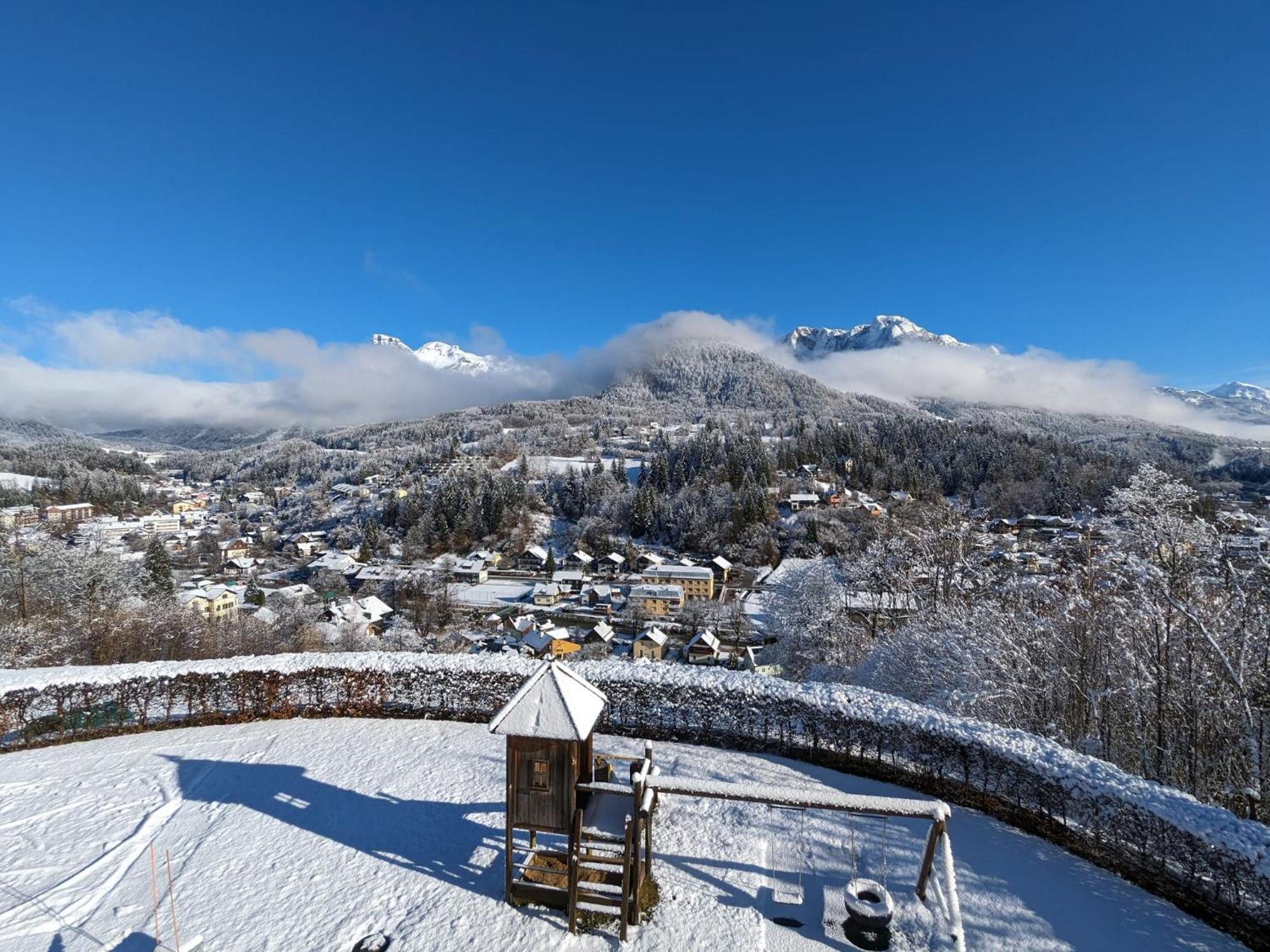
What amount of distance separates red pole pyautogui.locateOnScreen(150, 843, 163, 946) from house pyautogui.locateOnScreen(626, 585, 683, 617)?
36.4m

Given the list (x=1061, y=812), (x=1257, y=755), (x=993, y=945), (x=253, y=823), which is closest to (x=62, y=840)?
(x=253, y=823)

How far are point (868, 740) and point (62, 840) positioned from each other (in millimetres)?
11696

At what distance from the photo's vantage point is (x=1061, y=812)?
7.64 m

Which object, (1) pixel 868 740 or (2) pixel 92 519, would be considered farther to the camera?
(2) pixel 92 519

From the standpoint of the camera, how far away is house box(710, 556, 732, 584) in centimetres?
5191

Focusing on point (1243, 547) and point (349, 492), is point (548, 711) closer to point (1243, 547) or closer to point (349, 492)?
point (1243, 547)

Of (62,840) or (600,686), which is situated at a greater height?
(600,686)

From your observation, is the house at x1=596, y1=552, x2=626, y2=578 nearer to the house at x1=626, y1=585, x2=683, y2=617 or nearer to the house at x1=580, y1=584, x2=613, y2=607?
the house at x1=580, y1=584, x2=613, y2=607

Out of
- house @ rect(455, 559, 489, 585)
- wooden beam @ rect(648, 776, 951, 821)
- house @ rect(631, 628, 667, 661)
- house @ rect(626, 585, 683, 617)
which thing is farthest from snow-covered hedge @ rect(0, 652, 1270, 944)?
house @ rect(455, 559, 489, 585)

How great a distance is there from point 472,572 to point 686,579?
833 inches

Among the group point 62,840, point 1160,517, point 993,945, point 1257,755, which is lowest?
point 62,840

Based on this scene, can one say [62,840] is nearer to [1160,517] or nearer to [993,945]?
[993,945]

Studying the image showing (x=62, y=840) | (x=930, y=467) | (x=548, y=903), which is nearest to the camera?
(x=548, y=903)

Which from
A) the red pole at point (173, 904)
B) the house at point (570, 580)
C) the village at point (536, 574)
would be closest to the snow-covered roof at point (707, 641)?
the village at point (536, 574)
